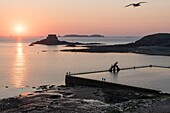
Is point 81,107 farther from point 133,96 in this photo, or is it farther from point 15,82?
point 15,82

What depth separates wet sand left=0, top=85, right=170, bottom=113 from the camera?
17509mm

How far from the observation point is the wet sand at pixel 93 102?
17509mm

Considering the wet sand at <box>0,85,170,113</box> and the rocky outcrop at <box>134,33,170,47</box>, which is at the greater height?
the rocky outcrop at <box>134,33,170,47</box>

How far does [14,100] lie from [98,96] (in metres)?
6.67

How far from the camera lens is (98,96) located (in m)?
23.8

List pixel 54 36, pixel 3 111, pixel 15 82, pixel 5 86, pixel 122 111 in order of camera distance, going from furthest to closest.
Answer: pixel 54 36
pixel 15 82
pixel 5 86
pixel 3 111
pixel 122 111

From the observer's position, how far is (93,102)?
2106 cm

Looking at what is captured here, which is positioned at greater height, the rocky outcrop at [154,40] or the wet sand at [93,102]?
the rocky outcrop at [154,40]

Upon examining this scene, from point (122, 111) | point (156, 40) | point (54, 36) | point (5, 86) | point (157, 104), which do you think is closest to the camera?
point (122, 111)

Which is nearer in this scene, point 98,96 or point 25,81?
point 98,96

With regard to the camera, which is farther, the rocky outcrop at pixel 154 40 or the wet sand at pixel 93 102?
the rocky outcrop at pixel 154 40

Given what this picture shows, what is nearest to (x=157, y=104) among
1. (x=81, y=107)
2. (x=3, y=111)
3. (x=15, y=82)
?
(x=81, y=107)

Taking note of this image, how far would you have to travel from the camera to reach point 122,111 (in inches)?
652

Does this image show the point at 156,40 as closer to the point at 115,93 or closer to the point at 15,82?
the point at 15,82
